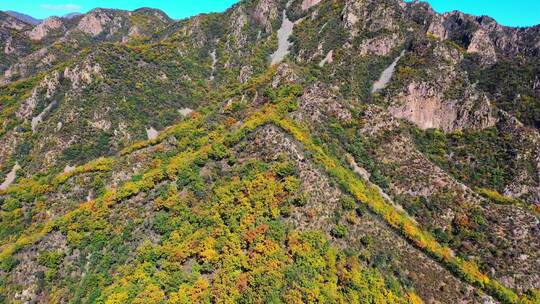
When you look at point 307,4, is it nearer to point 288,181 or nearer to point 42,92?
point 42,92

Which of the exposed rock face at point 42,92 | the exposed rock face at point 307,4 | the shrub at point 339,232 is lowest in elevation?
the exposed rock face at point 42,92

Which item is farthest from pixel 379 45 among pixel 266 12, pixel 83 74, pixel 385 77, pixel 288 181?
pixel 83 74

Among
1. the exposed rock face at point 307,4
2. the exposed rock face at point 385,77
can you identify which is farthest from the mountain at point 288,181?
the exposed rock face at point 307,4

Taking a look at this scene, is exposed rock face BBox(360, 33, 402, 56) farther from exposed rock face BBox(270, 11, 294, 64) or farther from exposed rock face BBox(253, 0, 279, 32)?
exposed rock face BBox(253, 0, 279, 32)

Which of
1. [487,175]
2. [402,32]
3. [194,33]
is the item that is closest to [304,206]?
[487,175]

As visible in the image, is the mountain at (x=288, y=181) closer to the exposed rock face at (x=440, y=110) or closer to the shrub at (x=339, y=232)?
the shrub at (x=339, y=232)

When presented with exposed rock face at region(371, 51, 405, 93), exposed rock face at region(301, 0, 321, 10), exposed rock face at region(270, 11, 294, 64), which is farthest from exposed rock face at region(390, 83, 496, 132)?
exposed rock face at region(301, 0, 321, 10)
